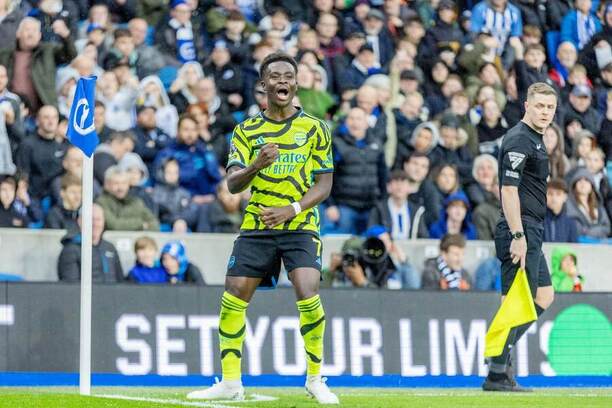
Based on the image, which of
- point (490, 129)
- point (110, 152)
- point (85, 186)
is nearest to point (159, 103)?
point (110, 152)

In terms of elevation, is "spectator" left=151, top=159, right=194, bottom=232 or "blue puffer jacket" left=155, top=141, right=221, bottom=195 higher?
"blue puffer jacket" left=155, top=141, right=221, bottom=195

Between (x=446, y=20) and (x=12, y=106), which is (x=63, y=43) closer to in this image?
(x=12, y=106)

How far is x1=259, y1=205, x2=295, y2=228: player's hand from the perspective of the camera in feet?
32.5

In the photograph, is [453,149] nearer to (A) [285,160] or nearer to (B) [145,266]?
(B) [145,266]

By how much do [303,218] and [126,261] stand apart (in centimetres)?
595

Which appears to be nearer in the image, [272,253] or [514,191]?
[272,253]

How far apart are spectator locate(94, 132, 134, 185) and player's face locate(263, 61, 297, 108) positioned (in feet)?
→ 22.6

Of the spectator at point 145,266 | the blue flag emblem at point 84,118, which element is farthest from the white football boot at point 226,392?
the spectator at point 145,266

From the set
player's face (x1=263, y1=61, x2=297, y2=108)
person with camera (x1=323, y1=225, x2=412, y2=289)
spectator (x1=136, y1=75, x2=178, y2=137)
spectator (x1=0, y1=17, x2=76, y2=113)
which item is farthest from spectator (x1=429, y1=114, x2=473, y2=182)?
player's face (x1=263, y1=61, x2=297, y2=108)

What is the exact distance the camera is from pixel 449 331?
15.6m

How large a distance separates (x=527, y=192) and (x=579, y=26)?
39.5 ft

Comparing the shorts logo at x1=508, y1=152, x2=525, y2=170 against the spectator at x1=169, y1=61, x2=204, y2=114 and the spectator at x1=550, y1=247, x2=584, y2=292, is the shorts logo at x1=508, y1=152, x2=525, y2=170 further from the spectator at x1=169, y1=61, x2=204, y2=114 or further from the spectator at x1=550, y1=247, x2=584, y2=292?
the spectator at x1=169, y1=61, x2=204, y2=114

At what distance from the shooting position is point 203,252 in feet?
53.4

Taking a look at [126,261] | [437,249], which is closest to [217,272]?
[126,261]
